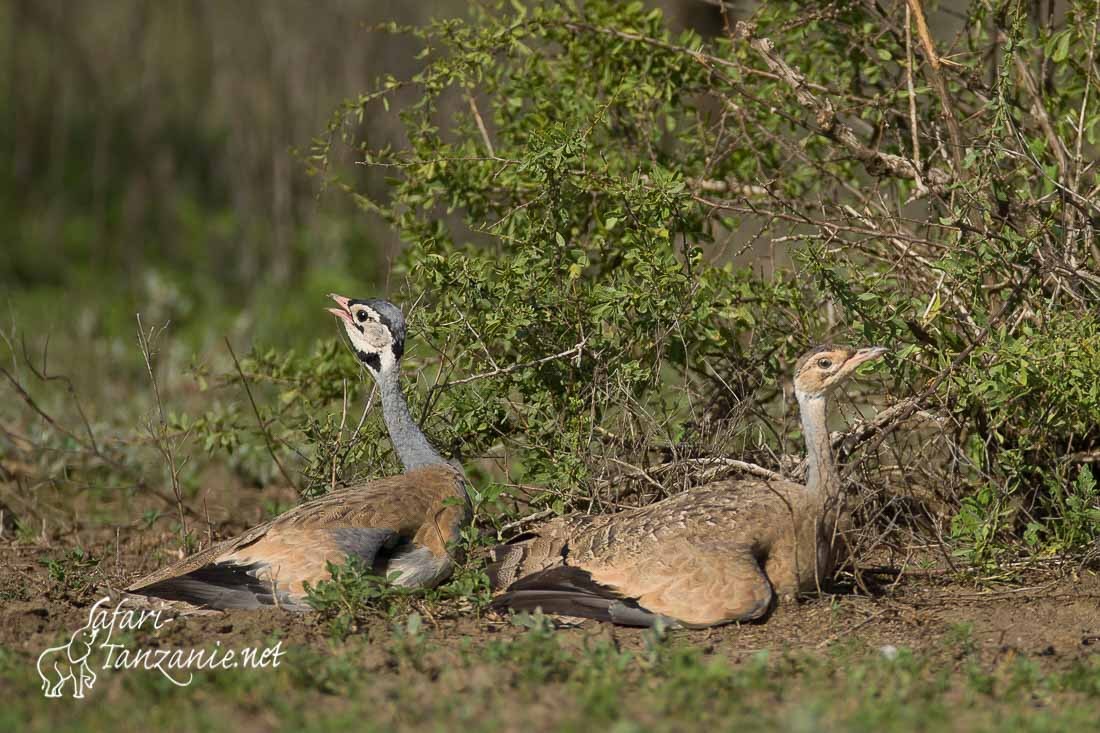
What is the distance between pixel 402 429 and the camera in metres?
6.16

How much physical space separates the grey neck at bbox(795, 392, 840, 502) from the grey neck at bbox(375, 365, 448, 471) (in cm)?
167

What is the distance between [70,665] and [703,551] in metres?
2.37

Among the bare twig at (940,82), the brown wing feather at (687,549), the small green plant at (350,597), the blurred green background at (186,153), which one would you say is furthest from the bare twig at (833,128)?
the blurred green background at (186,153)

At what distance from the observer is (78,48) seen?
43.2 feet

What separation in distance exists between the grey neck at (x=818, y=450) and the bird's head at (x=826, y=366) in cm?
4

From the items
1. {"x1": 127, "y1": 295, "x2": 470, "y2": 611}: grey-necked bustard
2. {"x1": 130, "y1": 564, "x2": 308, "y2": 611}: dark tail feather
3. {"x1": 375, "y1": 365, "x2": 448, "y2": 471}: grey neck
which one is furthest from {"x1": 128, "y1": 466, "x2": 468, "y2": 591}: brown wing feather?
{"x1": 375, "y1": 365, "x2": 448, "y2": 471}: grey neck

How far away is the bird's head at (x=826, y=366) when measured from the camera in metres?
5.36

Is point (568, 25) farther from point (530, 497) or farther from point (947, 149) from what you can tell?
point (530, 497)

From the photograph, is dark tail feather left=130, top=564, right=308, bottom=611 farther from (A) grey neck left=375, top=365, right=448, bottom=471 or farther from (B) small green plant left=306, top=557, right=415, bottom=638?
(A) grey neck left=375, top=365, right=448, bottom=471

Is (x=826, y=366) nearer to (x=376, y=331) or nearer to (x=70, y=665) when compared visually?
(x=376, y=331)

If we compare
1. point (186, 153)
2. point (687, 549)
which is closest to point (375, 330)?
point (687, 549)

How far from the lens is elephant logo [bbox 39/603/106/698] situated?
432cm

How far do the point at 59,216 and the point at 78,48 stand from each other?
1705mm

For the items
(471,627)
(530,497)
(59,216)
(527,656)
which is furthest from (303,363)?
(59,216)
